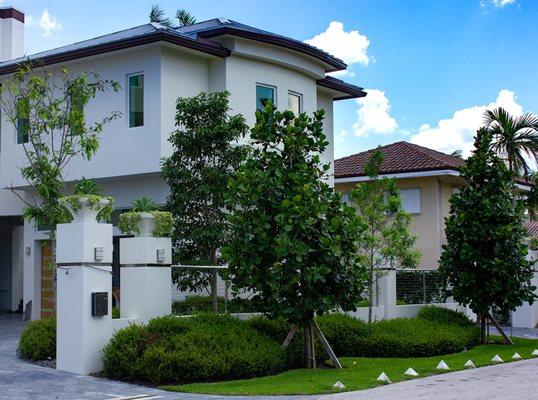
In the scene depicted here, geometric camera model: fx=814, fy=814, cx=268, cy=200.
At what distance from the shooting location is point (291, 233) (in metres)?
14.9

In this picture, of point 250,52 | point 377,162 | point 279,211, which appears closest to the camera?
point 279,211

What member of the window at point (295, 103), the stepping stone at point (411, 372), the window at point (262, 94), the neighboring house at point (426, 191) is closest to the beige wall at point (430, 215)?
the neighboring house at point (426, 191)

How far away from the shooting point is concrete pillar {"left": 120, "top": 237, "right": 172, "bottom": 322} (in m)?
14.8

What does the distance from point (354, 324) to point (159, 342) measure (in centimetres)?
568

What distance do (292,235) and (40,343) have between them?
16.4 ft

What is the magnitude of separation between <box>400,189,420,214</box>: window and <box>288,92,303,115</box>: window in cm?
873

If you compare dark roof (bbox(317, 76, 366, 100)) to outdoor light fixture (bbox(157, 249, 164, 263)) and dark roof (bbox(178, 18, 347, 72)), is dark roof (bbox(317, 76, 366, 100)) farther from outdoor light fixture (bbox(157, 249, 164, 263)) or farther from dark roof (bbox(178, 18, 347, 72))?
outdoor light fixture (bbox(157, 249, 164, 263))

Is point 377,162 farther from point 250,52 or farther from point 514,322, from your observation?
point 514,322

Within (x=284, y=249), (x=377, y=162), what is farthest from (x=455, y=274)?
(x=284, y=249)

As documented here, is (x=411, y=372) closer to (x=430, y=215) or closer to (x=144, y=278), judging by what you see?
(x=144, y=278)

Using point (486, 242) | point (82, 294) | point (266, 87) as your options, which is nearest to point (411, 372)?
point (82, 294)

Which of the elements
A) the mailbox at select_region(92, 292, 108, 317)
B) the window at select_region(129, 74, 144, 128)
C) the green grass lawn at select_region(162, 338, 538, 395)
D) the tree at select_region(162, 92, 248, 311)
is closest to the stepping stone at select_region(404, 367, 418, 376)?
the green grass lawn at select_region(162, 338, 538, 395)

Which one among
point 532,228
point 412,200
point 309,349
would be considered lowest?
point 309,349

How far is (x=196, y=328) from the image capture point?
46.3 feet
